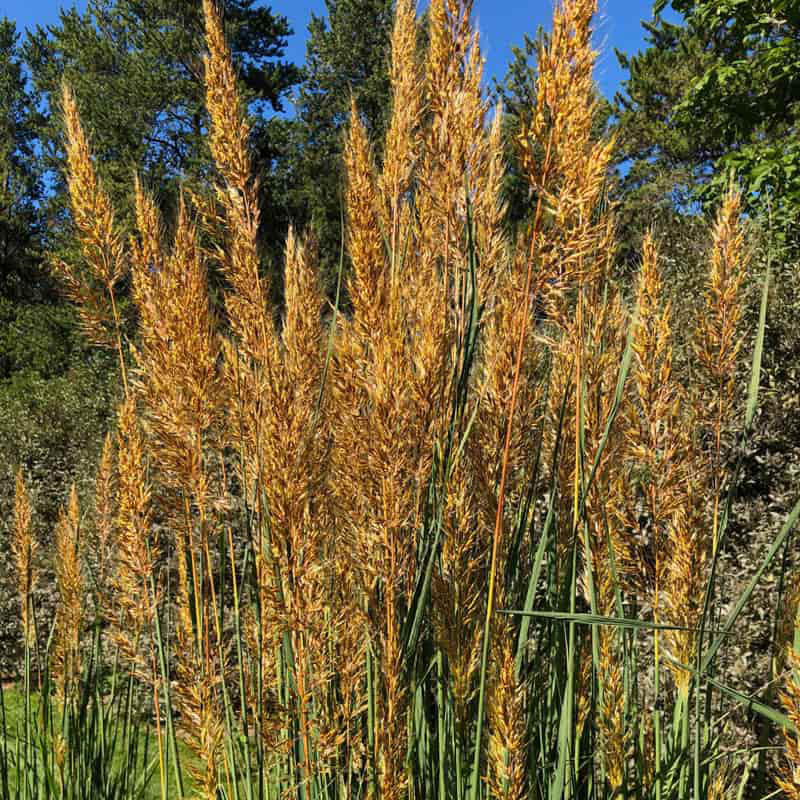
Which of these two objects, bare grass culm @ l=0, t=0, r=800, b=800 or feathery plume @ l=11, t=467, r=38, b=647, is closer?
bare grass culm @ l=0, t=0, r=800, b=800

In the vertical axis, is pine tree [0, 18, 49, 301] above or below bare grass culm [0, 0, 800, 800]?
above

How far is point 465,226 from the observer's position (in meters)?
1.39

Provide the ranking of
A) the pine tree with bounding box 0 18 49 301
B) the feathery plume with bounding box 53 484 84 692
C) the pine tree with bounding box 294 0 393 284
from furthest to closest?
the pine tree with bounding box 0 18 49 301 → the pine tree with bounding box 294 0 393 284 → the feathery plume with bounding box 53 484 84 692

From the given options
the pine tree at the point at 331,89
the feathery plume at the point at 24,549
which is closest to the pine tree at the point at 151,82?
the pine tree at the point at 331,89

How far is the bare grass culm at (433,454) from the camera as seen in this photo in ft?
3.85

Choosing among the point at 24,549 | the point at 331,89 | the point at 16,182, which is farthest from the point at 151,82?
the point at 24,549

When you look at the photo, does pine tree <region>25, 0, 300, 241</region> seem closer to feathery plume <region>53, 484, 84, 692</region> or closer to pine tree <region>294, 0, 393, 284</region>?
pine tree <region>294, 0, 393, 284</region>

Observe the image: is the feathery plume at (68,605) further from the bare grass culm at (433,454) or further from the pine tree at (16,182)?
the pine tree at (16,182)

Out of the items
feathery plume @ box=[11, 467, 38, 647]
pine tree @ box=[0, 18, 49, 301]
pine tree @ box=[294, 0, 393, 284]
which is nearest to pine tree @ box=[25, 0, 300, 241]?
pine tree @ box=[294, 0, 393, 284]

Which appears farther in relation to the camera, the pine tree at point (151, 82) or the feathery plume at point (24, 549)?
the pine tree at point (151, 82)

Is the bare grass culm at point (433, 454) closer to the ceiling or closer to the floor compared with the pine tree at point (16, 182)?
closer to the floor

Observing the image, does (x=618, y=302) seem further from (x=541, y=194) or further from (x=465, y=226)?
(x=541, y=194)

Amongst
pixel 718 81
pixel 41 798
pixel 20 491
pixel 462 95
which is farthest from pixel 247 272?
pixel 718 81

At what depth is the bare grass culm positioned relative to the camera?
1.17m
